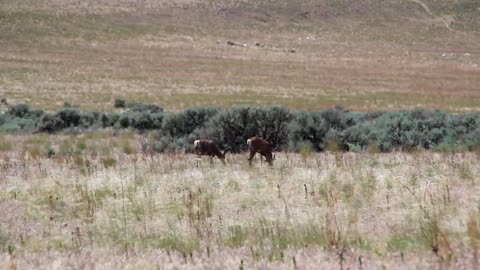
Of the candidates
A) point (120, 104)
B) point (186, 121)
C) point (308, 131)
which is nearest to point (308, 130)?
point (308, 131)

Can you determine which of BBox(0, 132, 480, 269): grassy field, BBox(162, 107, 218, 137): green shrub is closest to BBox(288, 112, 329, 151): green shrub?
BBox(162, 107, 218, 137): green shrub

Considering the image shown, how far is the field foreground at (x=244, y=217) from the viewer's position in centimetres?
654

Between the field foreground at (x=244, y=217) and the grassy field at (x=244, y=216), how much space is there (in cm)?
2

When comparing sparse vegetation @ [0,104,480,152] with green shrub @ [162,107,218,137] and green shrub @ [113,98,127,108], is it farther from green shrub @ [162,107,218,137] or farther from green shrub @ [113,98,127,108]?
green shrub @ [113,98,127,108]

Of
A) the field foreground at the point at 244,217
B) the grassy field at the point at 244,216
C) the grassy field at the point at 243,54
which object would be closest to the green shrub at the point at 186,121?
the grassy field at the point at 244,216

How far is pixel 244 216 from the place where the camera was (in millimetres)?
8391

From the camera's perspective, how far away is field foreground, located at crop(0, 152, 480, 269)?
6.54m

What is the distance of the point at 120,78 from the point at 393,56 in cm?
3106

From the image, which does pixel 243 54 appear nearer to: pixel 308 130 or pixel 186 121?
pixel 186 121

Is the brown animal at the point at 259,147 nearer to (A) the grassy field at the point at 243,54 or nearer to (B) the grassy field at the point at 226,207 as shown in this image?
(B) the grassy field at the point at 226,207

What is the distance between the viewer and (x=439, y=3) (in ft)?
329

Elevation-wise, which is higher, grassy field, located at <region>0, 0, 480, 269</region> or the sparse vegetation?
grassy field, located at <region>0, 0, 480, 269</region>

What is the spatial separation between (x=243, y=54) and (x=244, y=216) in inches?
2366

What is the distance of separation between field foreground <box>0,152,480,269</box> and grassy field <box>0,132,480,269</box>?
2cm
